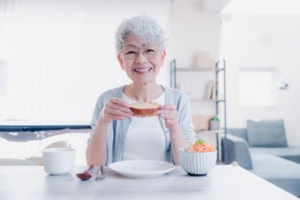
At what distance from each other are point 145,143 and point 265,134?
3.88m

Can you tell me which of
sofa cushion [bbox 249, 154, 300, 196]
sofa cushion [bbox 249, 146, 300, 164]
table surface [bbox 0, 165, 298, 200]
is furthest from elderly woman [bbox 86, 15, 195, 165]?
sofa cushion [bbox 249, 146, 300, 164]

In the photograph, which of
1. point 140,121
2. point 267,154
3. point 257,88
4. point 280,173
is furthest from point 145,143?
point 257,88

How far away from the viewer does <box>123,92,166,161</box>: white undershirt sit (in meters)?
1.50

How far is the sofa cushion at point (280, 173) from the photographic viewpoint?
9.23ft

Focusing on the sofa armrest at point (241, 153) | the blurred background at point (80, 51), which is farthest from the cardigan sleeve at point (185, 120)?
the blurred background at point (80, 51)

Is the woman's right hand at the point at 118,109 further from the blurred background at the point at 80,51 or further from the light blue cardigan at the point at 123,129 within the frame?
the blurred background at the point at 80,51

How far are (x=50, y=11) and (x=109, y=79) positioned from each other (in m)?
1.45

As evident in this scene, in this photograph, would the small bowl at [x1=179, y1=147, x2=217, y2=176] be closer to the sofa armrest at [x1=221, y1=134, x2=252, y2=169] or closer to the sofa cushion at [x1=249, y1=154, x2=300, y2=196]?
the sofa cushion at [x1=249, y1=154, x2=300, y2=196]

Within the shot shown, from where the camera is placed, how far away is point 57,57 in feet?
14.2

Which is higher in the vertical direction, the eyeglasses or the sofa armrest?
the eyeglasses

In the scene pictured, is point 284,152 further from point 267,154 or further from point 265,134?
point 265,134

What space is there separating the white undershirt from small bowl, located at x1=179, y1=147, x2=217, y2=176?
0.51 m

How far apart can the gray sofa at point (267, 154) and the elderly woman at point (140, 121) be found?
71.7 inches

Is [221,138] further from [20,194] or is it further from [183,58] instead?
[20,194]
